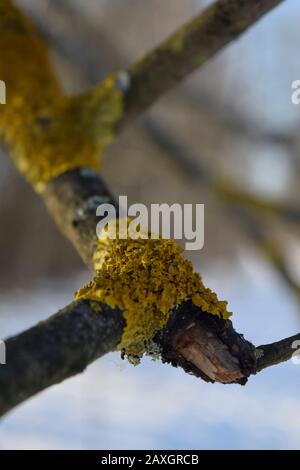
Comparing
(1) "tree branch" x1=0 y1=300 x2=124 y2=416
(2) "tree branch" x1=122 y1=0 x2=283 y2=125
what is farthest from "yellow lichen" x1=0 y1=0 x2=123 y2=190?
(1) "tree branch" x1=0 y1=300 x2=124 y2=416

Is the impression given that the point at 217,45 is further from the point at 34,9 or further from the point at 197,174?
the point at 34,9

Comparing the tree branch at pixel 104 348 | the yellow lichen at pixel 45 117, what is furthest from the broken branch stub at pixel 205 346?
the yellow lichen at pixel 45 117

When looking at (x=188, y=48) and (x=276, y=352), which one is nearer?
(x=276, y=352)

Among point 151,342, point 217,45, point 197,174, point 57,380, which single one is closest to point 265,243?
point 197,174

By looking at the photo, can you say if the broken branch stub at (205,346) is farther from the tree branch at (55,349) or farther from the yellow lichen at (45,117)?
the yellow lichen at (45,117)

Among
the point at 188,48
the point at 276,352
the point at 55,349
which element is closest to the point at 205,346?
the point at 276,352

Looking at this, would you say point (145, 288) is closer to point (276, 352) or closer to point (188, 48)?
point (276, 352)
